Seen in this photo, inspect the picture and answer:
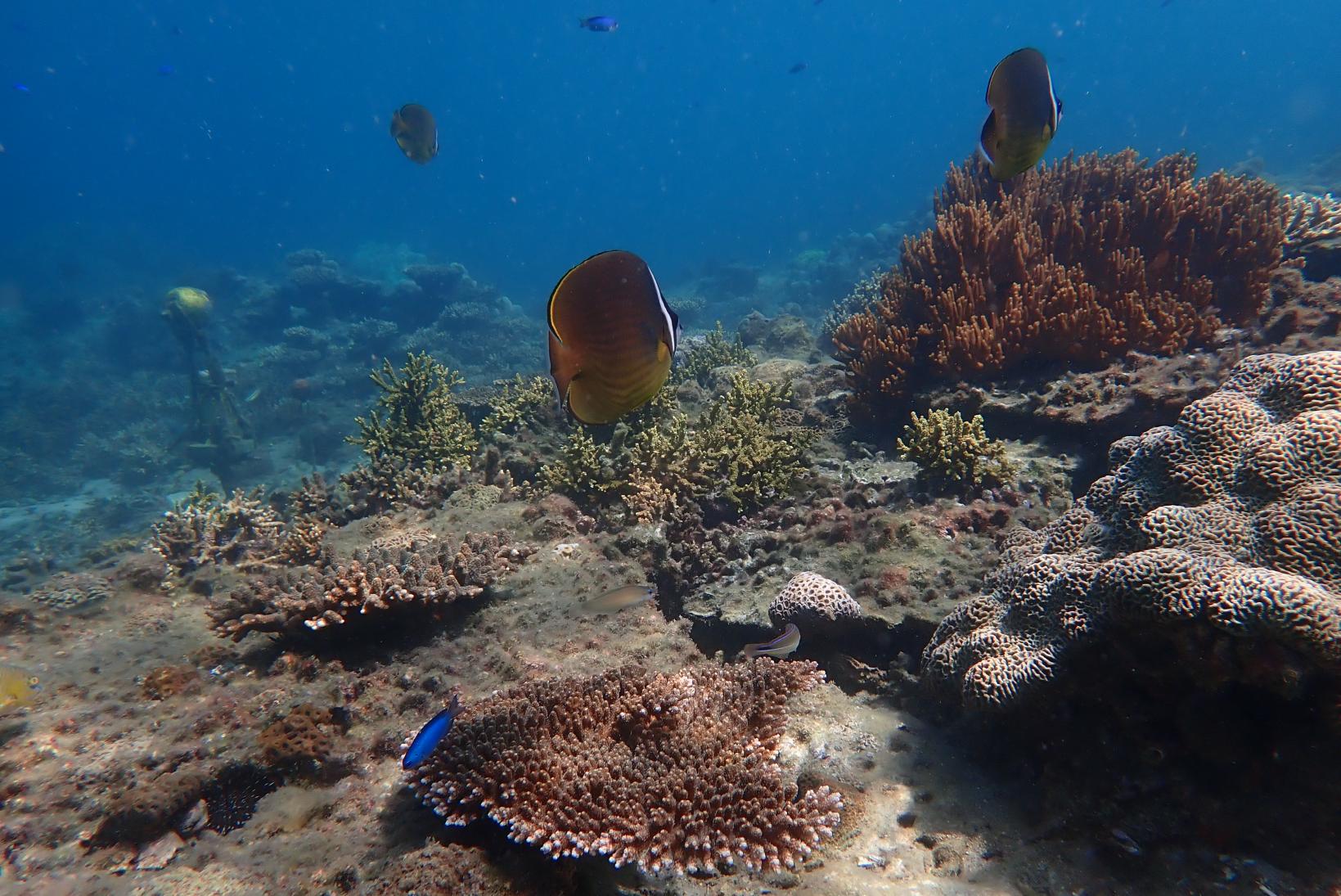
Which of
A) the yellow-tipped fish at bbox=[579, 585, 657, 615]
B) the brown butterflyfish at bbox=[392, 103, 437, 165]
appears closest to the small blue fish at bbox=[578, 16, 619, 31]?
the brown butterflyfish at bbox=[392, 103, 437, 165]

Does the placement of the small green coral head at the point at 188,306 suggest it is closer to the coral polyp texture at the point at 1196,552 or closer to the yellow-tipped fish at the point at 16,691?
the yellow-tipped fish at the point at 16,691

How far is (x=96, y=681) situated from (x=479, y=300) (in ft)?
81.3

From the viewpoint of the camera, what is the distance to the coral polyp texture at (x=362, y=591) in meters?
4.20

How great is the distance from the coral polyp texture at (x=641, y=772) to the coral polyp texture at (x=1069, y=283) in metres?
4.19

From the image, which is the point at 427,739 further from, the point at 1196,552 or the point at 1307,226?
the point at 1307,226

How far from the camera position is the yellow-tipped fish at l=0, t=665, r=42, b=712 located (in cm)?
380

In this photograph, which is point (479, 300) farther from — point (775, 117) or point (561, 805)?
point (775, 117)

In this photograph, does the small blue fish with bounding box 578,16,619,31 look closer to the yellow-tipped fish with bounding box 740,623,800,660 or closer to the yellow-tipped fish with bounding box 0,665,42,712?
the yellow-tipped fish with bounding box 740,623,800,660

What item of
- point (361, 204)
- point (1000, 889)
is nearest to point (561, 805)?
point (1000, 889)

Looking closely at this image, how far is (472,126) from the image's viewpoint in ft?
435

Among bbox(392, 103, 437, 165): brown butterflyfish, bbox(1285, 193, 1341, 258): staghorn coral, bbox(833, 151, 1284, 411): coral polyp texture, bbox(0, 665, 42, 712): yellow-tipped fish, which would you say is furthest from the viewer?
bbox(392, 103, 437, 165): brown butterflyfish

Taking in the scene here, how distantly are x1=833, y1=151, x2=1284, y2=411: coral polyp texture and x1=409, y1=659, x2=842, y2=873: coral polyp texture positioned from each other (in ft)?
13.7

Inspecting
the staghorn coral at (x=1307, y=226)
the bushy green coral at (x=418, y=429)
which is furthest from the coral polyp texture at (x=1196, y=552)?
the bushy green coral at (x=418, y=429)

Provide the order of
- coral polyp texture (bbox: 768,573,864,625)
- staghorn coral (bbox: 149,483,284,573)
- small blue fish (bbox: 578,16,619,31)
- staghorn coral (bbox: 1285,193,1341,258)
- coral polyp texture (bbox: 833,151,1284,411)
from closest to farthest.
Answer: coral polyp texture (bbox: 768,573,864,625)
coral polyp texture (bbox: 833,151,1284,411)
staghorn coral (bbox: 149,483,284,573)
staghorn coral (bbox: 1285,193,1341,258)
small blue fish (bbox: 578,16,619,31)
